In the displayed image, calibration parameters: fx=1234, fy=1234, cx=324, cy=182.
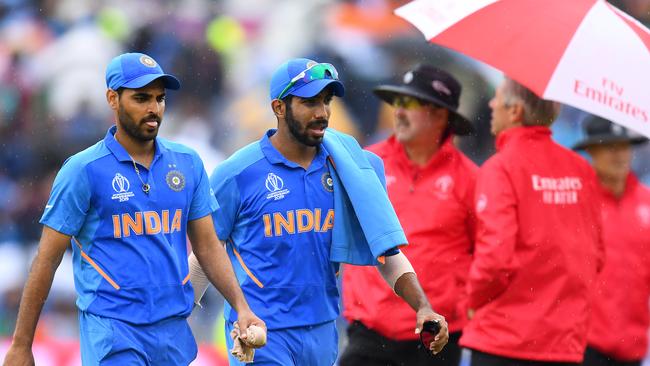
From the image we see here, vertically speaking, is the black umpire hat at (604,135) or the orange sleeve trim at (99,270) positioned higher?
the black umpire hat at (604,135)

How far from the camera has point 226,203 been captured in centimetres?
575

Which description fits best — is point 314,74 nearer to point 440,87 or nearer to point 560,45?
point 560,45

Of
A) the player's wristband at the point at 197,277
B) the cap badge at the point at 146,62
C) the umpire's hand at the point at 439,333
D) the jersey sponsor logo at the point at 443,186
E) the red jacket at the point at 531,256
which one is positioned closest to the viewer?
the umpire's hand at the point at 439,333

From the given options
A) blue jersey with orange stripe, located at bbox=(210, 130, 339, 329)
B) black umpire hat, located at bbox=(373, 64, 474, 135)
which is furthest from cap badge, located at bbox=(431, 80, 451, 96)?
blue jersey with orange stripe, located at bbox=(210, 130, 339, 329)

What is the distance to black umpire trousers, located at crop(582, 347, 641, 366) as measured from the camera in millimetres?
7734

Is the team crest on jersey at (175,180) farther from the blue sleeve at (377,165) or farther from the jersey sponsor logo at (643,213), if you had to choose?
the jersey sponsor logo at (643,213)

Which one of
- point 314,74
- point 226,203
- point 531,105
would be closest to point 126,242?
point 226,203

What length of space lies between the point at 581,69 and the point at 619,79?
0.60 feet

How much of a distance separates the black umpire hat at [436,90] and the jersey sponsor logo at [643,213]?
1.19m

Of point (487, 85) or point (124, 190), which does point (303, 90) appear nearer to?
point (124, 190)

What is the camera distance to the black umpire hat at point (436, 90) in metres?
7.69

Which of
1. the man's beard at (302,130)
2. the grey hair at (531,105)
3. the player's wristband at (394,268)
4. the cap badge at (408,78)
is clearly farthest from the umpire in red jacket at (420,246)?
the man's beard at (302,130)

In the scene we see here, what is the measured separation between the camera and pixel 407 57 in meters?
10.5

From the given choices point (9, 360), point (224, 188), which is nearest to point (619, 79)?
point (224, 188)
